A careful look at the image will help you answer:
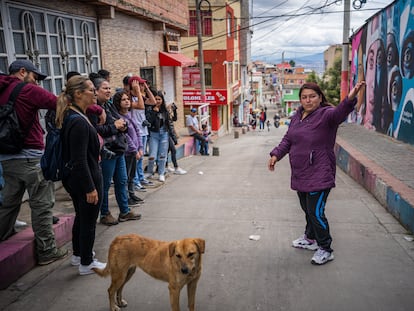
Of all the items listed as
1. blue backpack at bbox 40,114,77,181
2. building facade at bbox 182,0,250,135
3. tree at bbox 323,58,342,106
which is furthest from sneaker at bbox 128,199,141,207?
tree at bbox 323,58,342,106

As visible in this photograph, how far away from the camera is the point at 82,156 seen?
3453 millimetres

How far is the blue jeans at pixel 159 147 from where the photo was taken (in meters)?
7.84

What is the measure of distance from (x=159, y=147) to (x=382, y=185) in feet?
14.1

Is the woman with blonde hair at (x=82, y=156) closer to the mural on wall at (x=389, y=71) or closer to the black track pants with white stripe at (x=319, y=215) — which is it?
the black track pants with white stripe at (x=319, y=215)

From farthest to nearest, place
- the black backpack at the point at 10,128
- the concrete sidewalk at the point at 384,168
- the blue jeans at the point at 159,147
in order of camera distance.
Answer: the blue jeans at the point at 159,147
the concrete sidewalk at the point at 384,168
the black backpack at the point at 10,128

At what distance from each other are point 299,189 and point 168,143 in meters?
4.77

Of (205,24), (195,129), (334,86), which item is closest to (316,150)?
(195,129)

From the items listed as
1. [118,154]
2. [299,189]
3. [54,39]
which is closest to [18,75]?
[118,154]

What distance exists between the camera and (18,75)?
3.83 m

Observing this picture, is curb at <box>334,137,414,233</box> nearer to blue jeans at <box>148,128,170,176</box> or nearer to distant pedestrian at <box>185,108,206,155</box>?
blue jeans at <box>148,128,170,176</box>

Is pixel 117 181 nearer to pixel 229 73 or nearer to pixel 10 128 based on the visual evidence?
pixel 10 128

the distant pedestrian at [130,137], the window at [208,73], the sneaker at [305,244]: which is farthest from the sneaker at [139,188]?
the window at [208,73]

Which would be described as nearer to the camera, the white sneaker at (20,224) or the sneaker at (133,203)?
the white sneaker at (20,224)

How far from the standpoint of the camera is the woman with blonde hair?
3441mm
